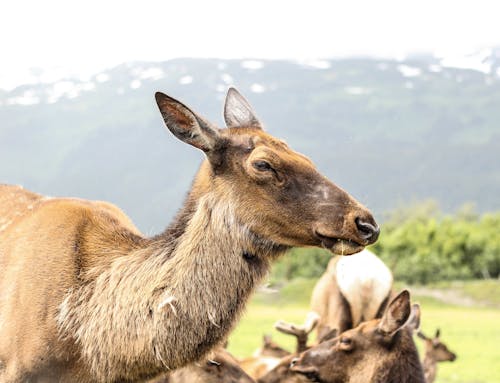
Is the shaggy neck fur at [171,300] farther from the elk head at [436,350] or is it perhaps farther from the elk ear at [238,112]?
the elk head at [436,350]

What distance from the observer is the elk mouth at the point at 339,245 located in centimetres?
546

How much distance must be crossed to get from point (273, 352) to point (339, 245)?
6054 millimetres

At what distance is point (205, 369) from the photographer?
8094 mm

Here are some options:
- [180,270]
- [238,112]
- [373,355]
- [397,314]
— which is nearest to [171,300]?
[180,270]

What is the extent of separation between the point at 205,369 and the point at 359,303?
4782 millimetres

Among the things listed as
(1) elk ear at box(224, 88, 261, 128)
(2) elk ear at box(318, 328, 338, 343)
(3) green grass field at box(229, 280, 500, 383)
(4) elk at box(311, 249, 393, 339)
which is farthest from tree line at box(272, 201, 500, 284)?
(1) elk ear at box(224, 88, 261, 128)

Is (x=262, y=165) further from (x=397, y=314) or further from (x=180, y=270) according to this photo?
(x=397, y=314)

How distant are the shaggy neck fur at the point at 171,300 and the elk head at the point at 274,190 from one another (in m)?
0.11

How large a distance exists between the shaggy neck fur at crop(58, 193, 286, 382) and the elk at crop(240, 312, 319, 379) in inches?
151

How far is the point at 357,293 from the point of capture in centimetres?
1245

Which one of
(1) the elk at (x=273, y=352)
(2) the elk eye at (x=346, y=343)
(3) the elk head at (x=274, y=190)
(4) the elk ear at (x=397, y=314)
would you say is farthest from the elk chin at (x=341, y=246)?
(1) the elk at (x=273, y=352)

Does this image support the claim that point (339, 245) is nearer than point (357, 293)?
Yes

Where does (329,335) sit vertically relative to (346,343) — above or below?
below

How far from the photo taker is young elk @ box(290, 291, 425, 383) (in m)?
7.94
